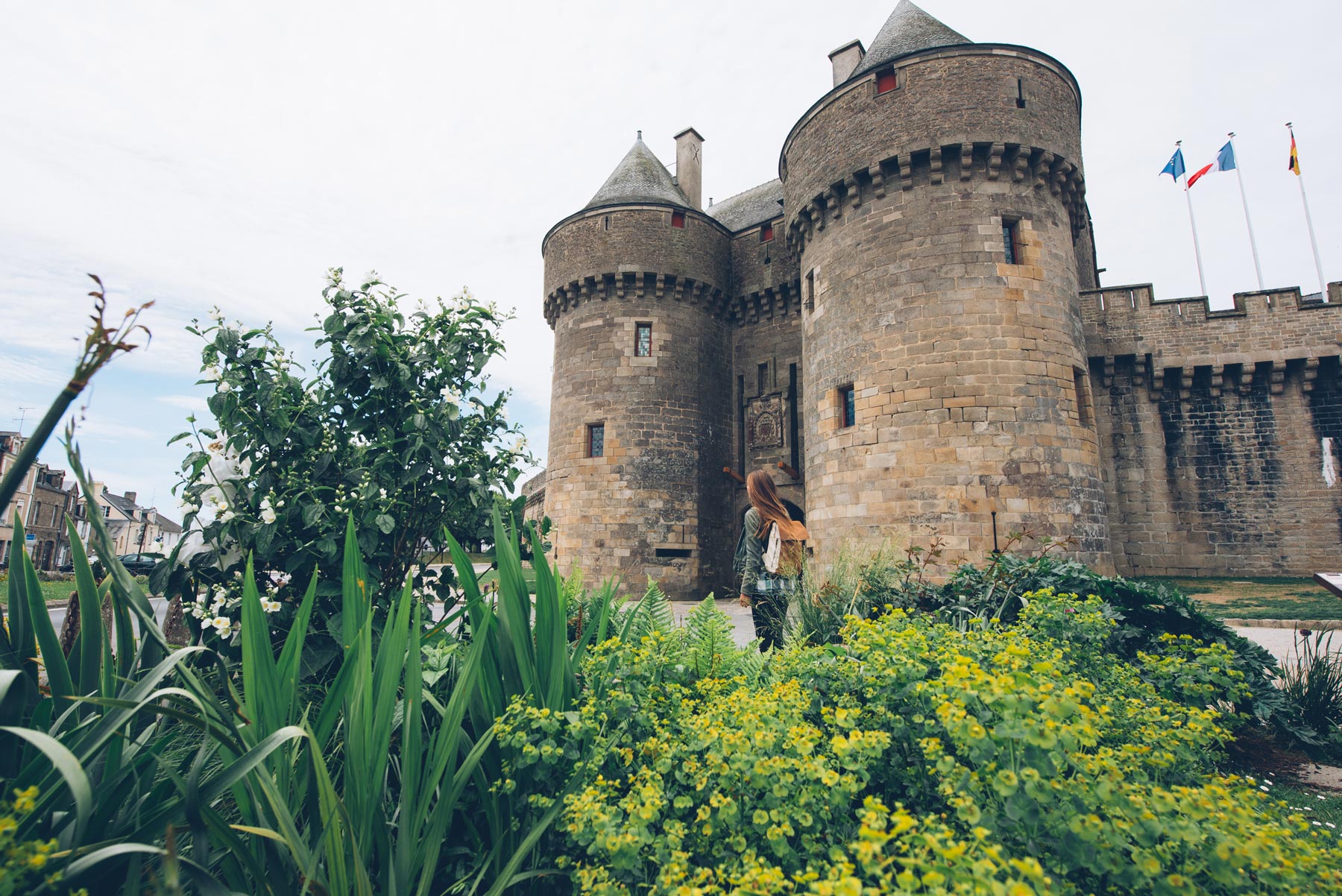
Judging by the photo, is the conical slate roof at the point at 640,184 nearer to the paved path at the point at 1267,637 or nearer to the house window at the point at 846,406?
the house window at the point at 846,406

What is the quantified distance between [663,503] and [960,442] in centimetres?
780

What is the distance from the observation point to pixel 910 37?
12.7 m

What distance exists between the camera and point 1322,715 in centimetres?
406

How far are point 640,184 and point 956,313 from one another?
10.7m

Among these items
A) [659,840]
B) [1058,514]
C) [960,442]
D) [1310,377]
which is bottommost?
[659,840]

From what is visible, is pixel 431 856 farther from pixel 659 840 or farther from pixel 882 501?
pixel 882 501

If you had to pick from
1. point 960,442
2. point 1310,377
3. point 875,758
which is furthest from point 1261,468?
point 875,758

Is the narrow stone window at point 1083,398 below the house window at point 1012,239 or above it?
below

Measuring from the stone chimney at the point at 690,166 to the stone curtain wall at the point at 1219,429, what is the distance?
11.3m

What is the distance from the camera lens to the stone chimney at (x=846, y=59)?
1562 cm

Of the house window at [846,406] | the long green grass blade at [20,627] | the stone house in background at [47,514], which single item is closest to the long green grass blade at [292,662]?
the long green grass blade at [20,627]

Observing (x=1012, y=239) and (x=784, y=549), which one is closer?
(x=784, y=549)

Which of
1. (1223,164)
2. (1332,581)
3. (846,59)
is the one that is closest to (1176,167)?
(1223,164)

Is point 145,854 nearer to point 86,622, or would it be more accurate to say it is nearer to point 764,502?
point 86,622
